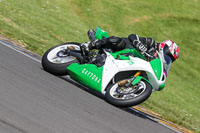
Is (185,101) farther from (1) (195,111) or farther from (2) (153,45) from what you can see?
(2) (153,45)

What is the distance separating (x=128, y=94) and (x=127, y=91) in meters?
0.13

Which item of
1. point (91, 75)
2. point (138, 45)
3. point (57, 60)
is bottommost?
point (57, 60)

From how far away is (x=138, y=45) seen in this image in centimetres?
661

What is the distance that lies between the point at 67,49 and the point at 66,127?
3395 mm

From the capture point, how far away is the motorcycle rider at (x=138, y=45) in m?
6.63

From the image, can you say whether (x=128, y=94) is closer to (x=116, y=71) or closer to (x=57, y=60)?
(x=116, y=71)

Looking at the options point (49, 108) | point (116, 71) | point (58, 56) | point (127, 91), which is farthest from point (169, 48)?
point (49, 108)

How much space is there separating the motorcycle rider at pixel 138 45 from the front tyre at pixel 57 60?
53cm

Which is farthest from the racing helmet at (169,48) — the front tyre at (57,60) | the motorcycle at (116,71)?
the front tyre at (57,60)

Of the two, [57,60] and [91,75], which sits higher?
[91,75]

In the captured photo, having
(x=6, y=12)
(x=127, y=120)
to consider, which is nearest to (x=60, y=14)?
(x=6, y=12)

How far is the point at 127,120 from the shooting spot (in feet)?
18.2

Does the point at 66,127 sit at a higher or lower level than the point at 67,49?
higher

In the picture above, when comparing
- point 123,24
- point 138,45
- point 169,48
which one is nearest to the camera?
Result: point 138,45
